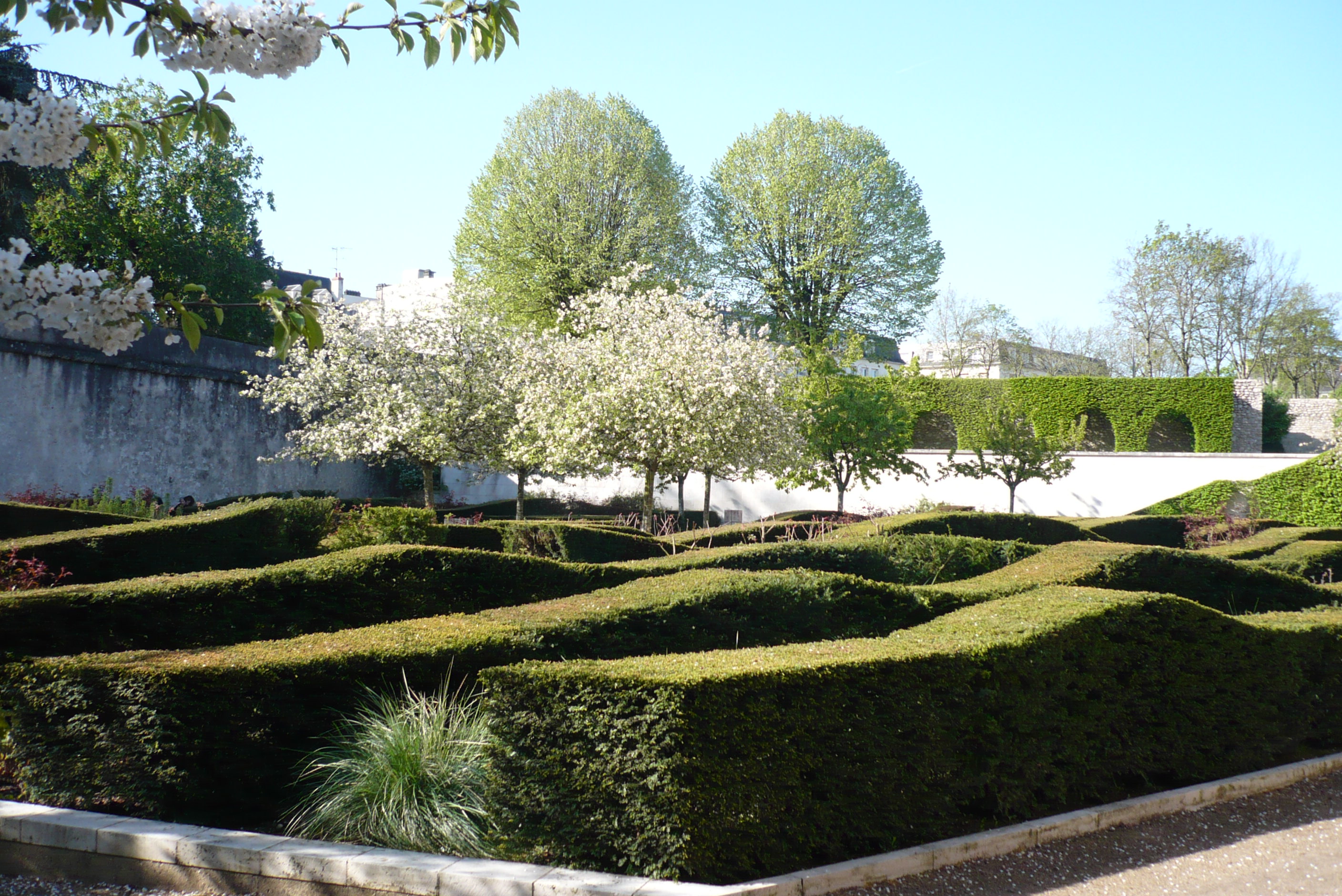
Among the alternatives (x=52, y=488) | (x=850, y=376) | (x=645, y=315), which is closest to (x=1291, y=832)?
(x=645, y=315)

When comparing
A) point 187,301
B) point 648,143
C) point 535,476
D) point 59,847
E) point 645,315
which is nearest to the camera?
point 187,301

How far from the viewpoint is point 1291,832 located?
5.11 meters

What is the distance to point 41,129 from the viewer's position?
3174mm

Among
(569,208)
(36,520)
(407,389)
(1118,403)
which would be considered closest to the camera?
(36,520)

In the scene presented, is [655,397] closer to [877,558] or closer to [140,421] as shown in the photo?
[877,558]

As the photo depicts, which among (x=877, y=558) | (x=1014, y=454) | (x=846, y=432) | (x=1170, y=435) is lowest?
(x=877, y=558)

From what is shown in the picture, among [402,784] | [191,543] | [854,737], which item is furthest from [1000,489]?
[402,784]

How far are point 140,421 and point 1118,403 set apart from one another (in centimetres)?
2846

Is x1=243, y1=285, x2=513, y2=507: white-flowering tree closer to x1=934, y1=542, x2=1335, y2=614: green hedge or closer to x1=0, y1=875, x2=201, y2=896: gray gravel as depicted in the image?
x1=934, y1=542, x2=1335, y2=614: green hedge

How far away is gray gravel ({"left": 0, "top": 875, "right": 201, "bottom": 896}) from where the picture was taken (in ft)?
13.0

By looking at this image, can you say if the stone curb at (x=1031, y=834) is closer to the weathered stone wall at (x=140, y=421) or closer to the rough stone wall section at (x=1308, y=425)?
the weathered stone wall at (x=140, y=421)

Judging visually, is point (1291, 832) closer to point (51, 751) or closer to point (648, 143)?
point (51, 751)

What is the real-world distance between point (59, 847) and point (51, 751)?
2.04ft

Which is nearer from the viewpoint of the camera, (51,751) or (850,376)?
(51,751)
